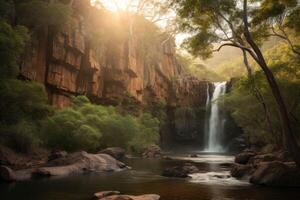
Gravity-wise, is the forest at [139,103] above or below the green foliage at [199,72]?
below

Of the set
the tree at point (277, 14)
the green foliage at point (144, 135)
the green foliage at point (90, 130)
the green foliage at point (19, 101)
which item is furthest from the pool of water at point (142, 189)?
the green foliage at point (144, 135)

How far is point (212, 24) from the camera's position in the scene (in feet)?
64.6

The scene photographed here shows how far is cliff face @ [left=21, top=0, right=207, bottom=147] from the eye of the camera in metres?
38.7

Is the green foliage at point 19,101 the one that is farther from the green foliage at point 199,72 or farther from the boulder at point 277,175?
the green foliage at point 199,72

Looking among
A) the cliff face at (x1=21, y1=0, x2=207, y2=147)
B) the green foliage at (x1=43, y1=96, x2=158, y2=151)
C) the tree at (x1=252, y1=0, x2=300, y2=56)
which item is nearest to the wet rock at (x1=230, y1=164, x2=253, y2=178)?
the tree at (x1=252, y1=0, x2=300, y2=56)

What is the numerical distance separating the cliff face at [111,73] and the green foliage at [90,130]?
261 inches

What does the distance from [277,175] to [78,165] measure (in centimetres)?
1206

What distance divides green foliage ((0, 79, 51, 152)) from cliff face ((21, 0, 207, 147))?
10.7 meters

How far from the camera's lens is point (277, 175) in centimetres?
1695

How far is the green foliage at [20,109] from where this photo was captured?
63.8ft

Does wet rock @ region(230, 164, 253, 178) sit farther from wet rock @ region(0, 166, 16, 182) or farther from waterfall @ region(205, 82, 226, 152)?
waterfall @ region(205, 82, 226, 152)

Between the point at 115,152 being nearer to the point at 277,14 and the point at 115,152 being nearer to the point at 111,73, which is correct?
the point at 111,73

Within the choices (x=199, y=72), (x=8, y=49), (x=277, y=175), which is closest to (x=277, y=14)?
(x=277, y=175)

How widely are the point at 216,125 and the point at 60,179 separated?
147 ft
